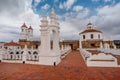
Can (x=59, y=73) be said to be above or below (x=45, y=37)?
below

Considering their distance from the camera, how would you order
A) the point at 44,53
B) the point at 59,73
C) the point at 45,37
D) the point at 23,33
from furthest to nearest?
the point at 23,33 < the point at 45,37 < the point at 44,53 < the point at 59,73

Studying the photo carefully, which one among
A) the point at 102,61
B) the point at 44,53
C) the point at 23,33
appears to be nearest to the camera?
the point at 102,61

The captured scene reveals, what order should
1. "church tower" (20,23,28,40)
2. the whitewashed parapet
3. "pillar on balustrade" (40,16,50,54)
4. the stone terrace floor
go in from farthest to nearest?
"church tower" (20,23,28,40), "pillar on balustrade" (40,16,50,54), the whitewashed parapet, the stone terrace floor

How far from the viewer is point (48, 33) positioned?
1080cm

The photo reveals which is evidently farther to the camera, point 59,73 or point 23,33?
point 23,33

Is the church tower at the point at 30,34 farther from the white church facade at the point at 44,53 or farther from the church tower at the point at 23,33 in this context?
the white church facade at the point at 44,53

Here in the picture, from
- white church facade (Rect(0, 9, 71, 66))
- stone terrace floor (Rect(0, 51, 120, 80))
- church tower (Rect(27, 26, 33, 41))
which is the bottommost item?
stone terrace floor (Rect(0, 51, 120, 80))

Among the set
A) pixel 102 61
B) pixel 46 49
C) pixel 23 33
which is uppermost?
pixel 23 33

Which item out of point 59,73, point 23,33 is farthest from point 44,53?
point 23,33

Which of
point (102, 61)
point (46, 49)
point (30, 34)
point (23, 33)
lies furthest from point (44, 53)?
point (30, 34)

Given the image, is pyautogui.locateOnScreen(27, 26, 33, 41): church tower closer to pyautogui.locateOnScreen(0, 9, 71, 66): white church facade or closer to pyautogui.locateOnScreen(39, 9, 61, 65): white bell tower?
pyautogui.locateOnScreen(0, 9, 71, 66): white church facade

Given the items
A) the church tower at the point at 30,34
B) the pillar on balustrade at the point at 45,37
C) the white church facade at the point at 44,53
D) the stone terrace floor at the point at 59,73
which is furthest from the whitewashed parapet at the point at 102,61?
the church tower at the point at 30,34

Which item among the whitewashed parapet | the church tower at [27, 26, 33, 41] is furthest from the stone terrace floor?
the church tower at [27, 26, 33, 41]

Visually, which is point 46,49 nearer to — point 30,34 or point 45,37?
point 45,37
